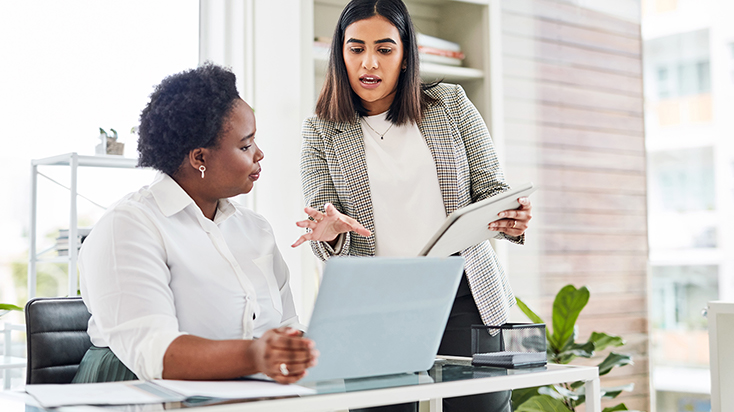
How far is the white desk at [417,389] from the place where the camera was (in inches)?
29.6

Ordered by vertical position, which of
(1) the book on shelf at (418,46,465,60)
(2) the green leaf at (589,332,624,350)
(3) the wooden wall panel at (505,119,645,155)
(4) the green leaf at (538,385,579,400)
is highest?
(1) the book on shelf at (418,46,465,60)

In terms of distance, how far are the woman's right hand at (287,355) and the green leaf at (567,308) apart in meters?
2.06

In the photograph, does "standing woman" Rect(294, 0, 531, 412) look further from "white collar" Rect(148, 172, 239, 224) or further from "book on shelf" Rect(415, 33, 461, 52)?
"book on shelf" Rect(415, 33, 461, 52)

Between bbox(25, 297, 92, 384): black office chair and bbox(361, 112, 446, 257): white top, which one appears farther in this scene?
bbox(361, 112, 446, 257): white top

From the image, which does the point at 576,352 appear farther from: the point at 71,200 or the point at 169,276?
the point at 169,276

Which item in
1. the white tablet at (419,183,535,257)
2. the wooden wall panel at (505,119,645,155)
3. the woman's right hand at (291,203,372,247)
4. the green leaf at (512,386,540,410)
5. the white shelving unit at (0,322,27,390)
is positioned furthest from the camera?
the wooden wall panel at (505,119,645,155)

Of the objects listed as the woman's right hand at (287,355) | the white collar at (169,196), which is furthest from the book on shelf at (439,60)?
the woman's right hand at (287,355)

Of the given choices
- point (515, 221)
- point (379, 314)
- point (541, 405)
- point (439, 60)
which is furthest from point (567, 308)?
point (379, 314)

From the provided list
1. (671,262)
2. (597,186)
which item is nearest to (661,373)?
(671,262)

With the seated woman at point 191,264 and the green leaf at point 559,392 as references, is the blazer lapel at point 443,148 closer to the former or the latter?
the seated woman at point 191,264

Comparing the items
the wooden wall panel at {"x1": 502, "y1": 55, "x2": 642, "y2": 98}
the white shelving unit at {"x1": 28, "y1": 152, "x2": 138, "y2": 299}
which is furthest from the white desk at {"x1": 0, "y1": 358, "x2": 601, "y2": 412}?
the wooden wall panel at {"x1": 502, "y1": 55, "x2": 642, "y2": 98}

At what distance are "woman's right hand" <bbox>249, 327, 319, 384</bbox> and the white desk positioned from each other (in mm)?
38

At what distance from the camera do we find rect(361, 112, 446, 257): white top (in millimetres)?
1575

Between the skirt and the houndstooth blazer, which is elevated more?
the houndstooth blazer
